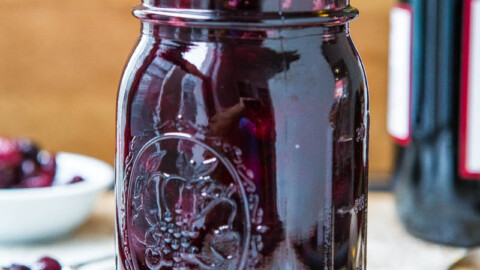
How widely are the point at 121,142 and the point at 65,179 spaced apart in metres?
0.44

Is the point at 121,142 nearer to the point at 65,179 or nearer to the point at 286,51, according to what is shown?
the point at 286,51

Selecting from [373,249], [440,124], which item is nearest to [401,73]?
[440,124]

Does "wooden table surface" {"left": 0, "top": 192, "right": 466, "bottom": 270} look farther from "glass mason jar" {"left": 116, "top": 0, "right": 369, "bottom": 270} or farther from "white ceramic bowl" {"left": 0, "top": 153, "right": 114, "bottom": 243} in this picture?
"glass mason jar" {"left": 116, "top": 0, "right": 369, "bottom": 270}

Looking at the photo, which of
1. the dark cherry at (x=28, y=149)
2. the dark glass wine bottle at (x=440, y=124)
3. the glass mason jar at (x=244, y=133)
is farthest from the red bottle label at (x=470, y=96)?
the dark cherry at (x=28, y=149)

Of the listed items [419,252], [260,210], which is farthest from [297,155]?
[419,252]

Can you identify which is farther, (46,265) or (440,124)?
(440,124)

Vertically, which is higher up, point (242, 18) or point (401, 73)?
point (242, 18)

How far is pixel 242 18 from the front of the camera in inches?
17.5

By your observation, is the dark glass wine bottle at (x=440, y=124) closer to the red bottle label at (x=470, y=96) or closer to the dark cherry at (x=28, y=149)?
the red bottle label at (x=470, y=96)

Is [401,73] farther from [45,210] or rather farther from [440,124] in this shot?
[45,210]

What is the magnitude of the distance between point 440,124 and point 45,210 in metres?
0.43

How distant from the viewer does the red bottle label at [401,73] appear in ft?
2.82

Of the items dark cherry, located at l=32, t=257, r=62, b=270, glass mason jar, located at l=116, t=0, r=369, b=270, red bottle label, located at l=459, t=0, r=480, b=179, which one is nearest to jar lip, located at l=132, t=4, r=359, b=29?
glass mason jar, located at l=116, t=0, r=369, b=270

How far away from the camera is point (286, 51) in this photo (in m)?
0.46
